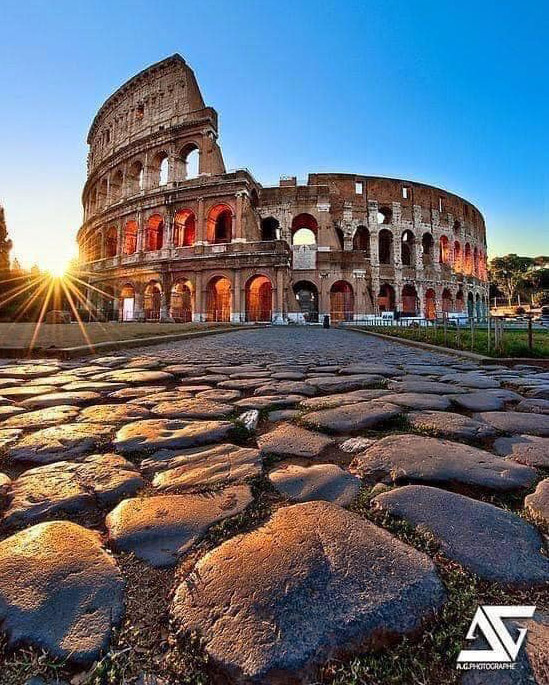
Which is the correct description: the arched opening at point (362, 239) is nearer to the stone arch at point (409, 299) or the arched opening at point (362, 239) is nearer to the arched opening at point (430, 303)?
the stone arch at point (409, 299)

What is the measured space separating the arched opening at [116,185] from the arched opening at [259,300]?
14.7 m

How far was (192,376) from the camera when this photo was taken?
376 centimetres

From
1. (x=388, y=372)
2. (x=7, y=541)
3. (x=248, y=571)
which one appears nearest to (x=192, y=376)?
(x=388, y=372)

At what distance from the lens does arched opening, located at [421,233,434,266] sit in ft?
108

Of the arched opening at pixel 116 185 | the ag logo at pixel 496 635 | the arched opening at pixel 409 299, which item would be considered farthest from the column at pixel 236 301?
the ag logo at pixel 496 635

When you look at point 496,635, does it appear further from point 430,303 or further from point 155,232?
point 430,303

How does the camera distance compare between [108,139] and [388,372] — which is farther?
[108,139]

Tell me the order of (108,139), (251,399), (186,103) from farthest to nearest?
(108,139)
(186,103)
(251,399)

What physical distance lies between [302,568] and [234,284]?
22478 millimetres

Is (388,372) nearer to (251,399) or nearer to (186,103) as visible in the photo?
(251,399)

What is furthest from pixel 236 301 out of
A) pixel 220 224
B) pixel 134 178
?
pixel 134 178

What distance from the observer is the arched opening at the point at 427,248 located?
108 ft

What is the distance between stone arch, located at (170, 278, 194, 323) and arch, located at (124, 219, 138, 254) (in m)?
5.35

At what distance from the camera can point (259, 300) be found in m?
26.3
